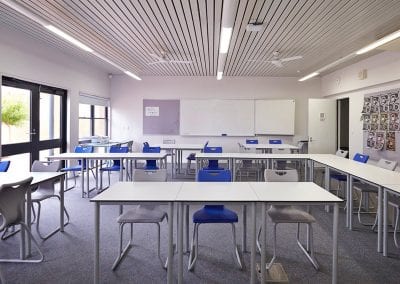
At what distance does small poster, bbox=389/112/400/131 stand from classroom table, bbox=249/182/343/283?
3.87 meters

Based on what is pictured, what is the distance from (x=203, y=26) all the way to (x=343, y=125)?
6.43 m

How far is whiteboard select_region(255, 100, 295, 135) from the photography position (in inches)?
372

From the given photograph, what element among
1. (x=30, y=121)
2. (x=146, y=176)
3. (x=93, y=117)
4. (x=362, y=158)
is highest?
(x=93, y=117)

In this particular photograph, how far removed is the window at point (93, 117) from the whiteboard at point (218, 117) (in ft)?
8.37

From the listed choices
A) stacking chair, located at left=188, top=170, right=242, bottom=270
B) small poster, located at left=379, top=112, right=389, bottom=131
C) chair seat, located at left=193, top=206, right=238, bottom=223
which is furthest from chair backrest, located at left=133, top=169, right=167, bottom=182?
small poster, located at left=379, top=112, right=389, bottom=131

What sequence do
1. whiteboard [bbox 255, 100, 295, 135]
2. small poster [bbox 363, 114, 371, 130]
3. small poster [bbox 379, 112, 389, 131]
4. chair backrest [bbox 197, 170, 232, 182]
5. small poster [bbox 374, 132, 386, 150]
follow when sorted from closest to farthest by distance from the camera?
chair backrest [bbox 197, 170, 232, 182]
small poster [bbox 379, 112, 389, 131]
small poster [bbox 374, 132, 386, 150]
small poster [bbox 363, 114, 371, 130]
whiteboard [bbox 255, 100, 295, 135]

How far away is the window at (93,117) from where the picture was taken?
8148 mm

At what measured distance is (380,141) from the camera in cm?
627

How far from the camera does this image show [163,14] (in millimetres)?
4277

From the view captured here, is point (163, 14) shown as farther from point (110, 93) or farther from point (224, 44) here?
point (110, 93)

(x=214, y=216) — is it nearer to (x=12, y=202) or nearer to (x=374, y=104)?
(x=12, y=202)

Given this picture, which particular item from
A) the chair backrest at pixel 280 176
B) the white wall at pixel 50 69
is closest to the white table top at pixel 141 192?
the chair backrest at pixel 280 176

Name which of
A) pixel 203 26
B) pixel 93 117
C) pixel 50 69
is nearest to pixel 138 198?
pixel 203 26

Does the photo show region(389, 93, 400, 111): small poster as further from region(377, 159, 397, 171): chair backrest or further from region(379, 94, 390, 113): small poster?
region(377, 159, 397, 171): chair backrest
